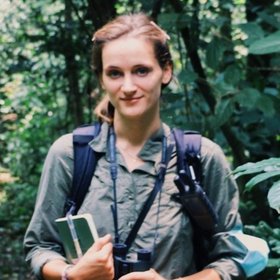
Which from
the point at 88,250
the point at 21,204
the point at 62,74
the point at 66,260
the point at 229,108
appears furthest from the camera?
the point at 21,204

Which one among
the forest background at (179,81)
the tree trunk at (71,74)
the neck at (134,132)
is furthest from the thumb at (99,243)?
the tree trunk at (71,74)

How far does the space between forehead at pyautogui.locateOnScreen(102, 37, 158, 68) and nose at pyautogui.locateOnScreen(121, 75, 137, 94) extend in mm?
43

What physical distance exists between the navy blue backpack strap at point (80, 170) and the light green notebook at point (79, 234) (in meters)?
0.09

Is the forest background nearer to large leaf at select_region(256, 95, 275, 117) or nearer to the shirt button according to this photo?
large leaf at select_region(256, 95, 275, 117)

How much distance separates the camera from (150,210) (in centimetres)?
179

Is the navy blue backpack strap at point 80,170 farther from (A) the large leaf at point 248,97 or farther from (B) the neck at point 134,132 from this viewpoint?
(A) the large leaf at point 248,97

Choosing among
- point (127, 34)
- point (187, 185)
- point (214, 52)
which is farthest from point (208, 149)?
point (214, 52)

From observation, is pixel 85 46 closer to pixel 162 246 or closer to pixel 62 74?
pixel 62 74

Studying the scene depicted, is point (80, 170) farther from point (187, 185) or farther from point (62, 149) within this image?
point (187, 185)

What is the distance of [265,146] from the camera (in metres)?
4.41

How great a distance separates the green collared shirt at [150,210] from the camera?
178 cm

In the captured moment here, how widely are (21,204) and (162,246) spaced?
4.92 metres

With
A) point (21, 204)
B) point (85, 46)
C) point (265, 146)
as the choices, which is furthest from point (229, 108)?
point (21, 204)

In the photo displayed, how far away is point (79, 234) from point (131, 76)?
1.47 ft
